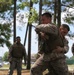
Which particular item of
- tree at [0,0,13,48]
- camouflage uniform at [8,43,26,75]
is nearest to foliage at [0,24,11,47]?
tree at [0,0,13,48]

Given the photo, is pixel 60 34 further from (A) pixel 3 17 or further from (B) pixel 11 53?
(A) pixel 3 17

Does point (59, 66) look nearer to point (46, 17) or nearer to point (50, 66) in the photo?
point (50, 66)

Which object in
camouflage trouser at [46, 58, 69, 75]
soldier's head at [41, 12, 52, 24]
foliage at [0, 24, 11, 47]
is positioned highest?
soldier's head at [41, 12, 52, 24]

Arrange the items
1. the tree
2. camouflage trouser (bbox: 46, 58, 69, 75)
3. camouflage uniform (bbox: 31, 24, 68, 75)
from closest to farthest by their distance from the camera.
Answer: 1. camouflage uniform (bbox: 31, 24, 68, 75)
2. camouflage trouser (bbox: 46, 58, 69, 75)
3. the tree

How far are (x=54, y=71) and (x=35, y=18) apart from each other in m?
24.9

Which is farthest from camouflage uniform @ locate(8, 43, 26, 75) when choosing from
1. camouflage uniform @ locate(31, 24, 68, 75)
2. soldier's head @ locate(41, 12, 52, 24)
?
soldier's head @ locate(41, 12, 52, 24)

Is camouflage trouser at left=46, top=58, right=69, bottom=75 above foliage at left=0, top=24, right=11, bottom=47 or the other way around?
above

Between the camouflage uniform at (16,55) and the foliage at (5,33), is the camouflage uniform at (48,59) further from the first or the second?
the foliage at (5,33)

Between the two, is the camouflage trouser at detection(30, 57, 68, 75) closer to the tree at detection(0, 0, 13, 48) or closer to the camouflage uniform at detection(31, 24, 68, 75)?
the camouflage uniform at detection(31, 24, 68, 75)

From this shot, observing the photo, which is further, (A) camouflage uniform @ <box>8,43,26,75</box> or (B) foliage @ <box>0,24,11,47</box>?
(B) foliage @ <box>0,24,11,47</box>

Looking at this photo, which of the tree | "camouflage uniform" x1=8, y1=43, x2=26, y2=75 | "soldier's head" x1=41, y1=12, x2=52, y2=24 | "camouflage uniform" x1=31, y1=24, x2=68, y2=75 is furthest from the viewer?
the tree

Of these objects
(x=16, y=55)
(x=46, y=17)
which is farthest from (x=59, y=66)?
(x=16, y=55)

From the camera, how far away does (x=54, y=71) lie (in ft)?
26.7

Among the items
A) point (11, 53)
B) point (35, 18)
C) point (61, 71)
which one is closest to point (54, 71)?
point (61, 71)
